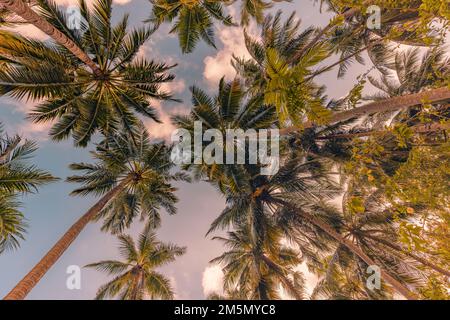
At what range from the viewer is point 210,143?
8.79 meters

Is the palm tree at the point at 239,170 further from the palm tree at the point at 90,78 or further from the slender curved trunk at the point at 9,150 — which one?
the slender curved trunk at the point at 9,150

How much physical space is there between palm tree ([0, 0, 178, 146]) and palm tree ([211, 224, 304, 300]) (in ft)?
23.9

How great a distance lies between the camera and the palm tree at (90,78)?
6.59 m

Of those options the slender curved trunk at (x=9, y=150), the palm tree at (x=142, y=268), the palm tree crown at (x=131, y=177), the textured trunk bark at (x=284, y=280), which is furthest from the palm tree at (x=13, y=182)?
the textured trunk bark at (x=284, y=280)

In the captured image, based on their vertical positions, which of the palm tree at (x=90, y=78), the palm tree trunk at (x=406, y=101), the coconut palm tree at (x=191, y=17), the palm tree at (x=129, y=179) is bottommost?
the palm tree at (x=129, y=179)

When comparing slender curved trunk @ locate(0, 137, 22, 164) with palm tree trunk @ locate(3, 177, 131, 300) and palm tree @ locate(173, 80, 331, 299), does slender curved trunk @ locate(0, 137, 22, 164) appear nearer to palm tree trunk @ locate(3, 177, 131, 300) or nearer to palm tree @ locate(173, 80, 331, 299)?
palm tree trunk @ locate(3, 177, 131, 300)

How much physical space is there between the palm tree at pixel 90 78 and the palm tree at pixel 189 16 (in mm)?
2577

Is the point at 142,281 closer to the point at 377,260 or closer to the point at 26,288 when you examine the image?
the point at 26,288

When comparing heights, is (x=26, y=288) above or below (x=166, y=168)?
below

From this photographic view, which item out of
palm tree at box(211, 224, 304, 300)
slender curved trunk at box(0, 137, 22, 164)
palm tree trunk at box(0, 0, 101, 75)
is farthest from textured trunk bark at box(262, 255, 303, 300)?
palm tree trunk at box(0, 0, 101, 75)

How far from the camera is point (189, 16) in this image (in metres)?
10.4

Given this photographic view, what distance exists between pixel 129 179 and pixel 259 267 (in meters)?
7.52

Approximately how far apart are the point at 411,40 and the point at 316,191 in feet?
19.6
